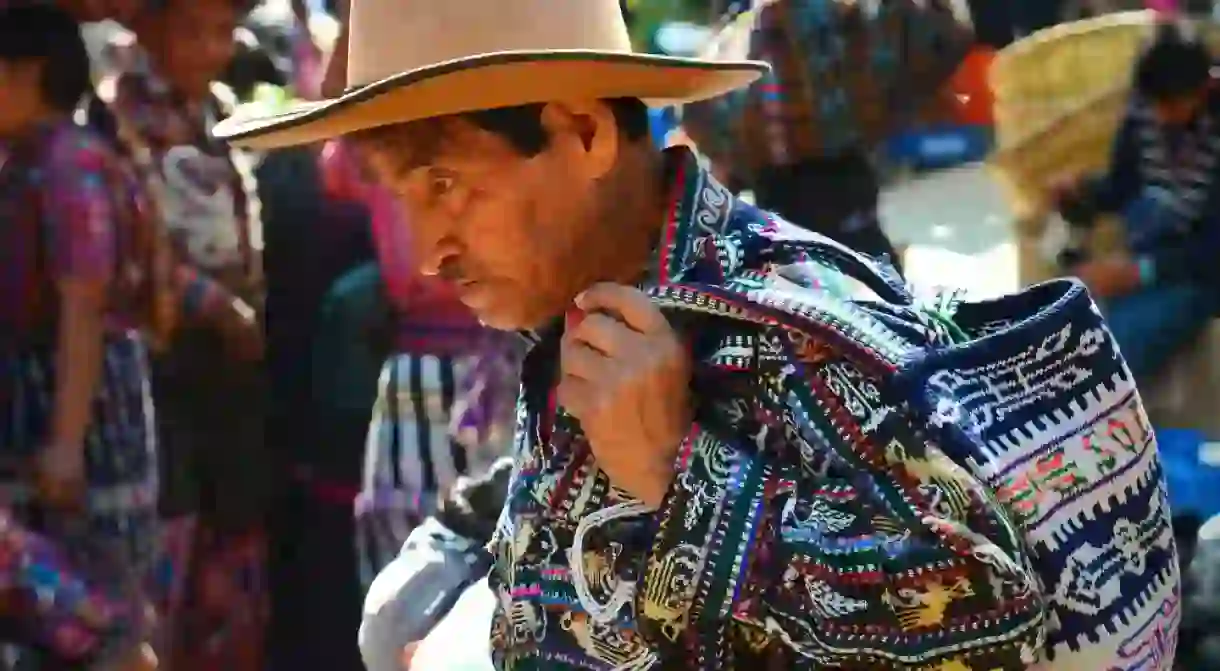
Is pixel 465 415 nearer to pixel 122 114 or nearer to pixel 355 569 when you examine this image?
pixel 355 569

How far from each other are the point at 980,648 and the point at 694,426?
0.27 meters

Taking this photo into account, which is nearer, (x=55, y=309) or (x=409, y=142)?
(x=409, y=142)

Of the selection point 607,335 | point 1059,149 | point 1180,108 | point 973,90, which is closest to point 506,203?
point 607,335

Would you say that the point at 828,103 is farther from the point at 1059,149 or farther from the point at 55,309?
the point at 55,309

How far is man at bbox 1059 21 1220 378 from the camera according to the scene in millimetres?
3141

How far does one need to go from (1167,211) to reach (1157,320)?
24cm

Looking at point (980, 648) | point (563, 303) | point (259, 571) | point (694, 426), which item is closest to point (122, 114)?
point (259, 571)

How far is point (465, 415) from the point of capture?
2.51 meters

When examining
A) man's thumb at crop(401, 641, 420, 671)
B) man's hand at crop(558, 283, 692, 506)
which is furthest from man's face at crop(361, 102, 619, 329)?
man's thumb at crop(401, 641, 420, 671)

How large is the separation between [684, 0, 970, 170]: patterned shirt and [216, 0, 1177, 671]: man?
1.48m

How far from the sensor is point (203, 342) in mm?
3072

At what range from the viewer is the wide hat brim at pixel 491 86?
1.14 metres

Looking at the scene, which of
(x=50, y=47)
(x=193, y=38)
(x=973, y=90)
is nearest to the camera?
(x=50, y=47)

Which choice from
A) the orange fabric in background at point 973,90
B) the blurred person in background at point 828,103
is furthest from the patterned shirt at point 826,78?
the orange fabric in background at point 973,90
